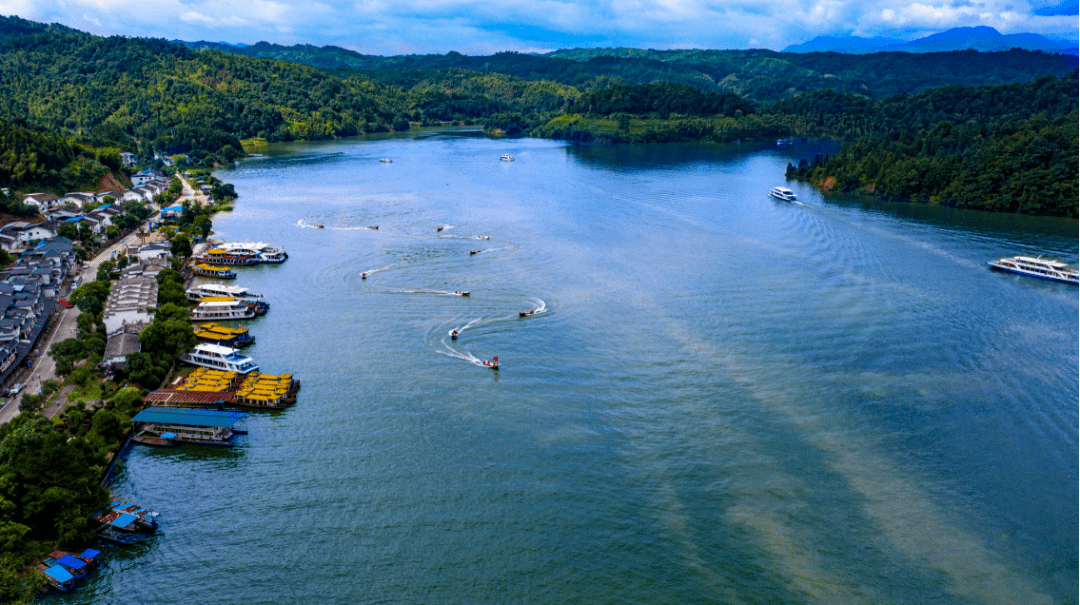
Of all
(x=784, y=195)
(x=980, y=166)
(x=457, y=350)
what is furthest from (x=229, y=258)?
(x=980, y=166)

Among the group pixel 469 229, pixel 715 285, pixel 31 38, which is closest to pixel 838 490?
pixel 715 285

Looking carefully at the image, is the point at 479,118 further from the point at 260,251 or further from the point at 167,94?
the point at 260,251

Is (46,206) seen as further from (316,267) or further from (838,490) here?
(838,490)

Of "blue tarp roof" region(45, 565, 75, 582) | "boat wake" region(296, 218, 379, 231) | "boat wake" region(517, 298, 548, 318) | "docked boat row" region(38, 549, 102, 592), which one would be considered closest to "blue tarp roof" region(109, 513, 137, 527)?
"docked boat row" region(38, 549, 102, 592)

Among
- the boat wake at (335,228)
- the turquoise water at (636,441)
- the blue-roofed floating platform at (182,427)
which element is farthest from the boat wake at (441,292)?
the boat wake at (335,228)

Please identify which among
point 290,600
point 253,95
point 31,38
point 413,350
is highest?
point 31,38

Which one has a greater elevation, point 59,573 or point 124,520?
point 124,520
